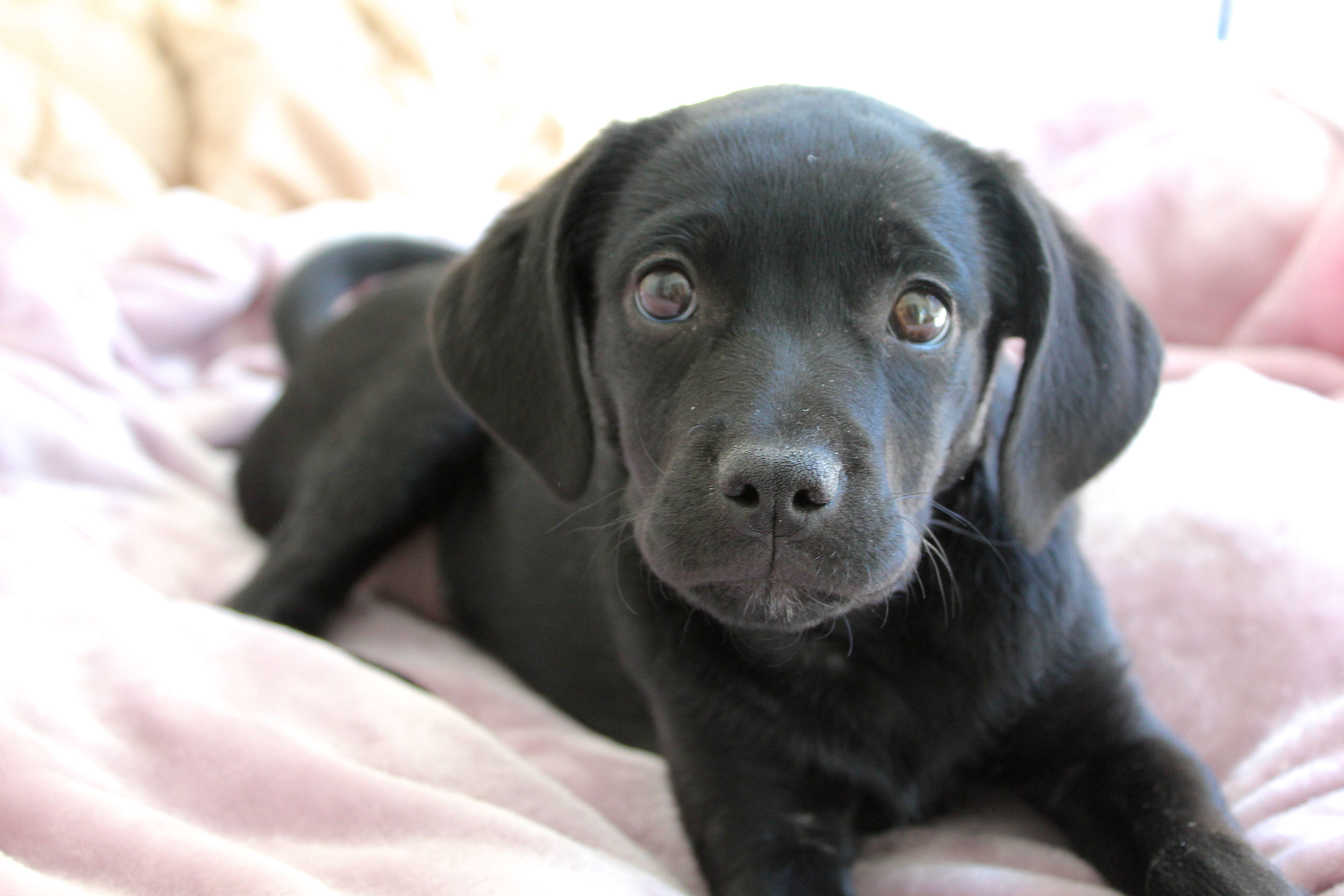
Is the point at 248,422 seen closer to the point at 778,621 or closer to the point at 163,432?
the point at 163,432

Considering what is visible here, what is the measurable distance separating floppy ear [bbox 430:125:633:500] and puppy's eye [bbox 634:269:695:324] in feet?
0.52

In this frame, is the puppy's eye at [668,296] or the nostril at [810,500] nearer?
the nostril at [810,500]

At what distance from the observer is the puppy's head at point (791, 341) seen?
1.08 meters

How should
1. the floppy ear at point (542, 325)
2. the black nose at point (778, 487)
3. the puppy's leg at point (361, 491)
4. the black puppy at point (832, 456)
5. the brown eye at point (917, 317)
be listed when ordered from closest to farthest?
→ the black nose at point (778, 487) → the black puppy at point (832, 456) → the brown eye at point (917, 317) → the floppy ear at point (542, 325) → the puppy's leg at point (361, 491)

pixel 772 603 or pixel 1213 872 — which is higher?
pixel 772 603

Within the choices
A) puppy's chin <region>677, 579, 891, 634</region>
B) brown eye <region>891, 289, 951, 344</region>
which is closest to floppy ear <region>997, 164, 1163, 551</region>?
brown eye <region>891, 289, 951, 344</region>

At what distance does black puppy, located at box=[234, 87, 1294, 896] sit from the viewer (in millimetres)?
1110

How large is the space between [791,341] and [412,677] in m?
1.04

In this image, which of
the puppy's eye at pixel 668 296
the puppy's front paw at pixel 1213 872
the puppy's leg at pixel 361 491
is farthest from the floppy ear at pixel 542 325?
the puppy's front paw at pixel 1213 872

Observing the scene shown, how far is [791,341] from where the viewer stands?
1138 mm

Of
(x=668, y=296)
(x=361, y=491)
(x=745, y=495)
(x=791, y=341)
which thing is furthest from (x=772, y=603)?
(x=361, y=491)

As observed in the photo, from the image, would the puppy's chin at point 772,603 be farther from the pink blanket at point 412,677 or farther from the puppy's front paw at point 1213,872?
the puppy's front paw at point 1213,872

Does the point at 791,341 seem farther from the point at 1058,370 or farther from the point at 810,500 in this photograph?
the point at 1058,370

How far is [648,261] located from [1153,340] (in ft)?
2.12
